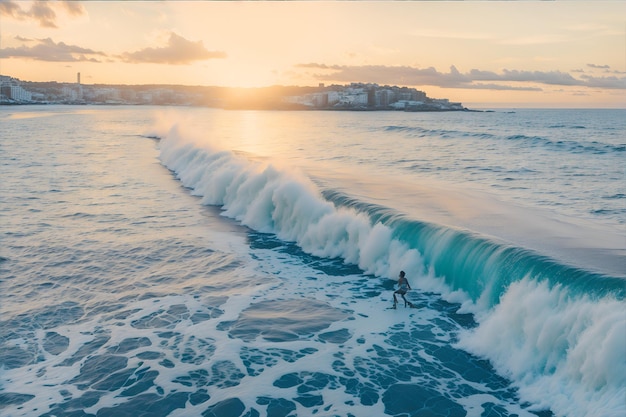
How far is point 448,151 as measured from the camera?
1885 inches

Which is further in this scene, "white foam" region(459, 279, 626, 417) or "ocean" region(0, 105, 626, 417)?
"ocean" region(0, 105, 626, 417)

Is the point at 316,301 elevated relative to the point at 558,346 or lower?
lower

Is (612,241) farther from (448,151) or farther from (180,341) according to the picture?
(448,151)

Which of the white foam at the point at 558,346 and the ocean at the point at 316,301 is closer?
the white foam at the point at 558,346

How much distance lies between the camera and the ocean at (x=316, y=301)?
9.69 metres

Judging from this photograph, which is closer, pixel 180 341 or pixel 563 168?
pixel 180 341

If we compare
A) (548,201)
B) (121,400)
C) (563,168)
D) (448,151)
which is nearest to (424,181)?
→ (548,201)

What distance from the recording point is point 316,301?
14578mm

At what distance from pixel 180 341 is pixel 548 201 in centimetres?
1869

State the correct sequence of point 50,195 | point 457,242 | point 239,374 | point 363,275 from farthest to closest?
point 50,195 < point 363,275 < point 457,242 < point 239,374

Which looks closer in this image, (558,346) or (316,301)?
(558,346)

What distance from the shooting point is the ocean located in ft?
31.8

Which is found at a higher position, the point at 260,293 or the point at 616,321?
the point at 616,321

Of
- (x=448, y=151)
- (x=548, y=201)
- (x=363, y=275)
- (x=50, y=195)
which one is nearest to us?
(x=363, y=275)
